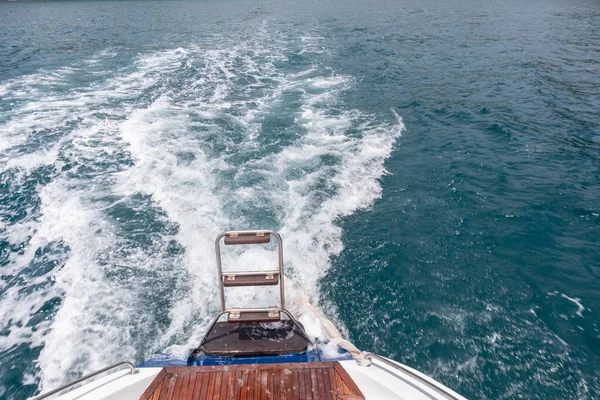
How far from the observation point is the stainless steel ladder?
4543mm

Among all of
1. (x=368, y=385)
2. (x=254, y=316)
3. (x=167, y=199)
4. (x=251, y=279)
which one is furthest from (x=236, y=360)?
(x=167, y=199)

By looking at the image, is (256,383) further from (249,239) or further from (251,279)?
(249,239)

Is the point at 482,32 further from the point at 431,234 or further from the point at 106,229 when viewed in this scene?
the point at 106,229

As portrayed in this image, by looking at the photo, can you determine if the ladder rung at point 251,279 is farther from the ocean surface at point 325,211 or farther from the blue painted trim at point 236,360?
the ocean surface at point 325,211

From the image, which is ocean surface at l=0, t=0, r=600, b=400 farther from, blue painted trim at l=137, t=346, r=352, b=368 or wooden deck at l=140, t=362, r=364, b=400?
wooden deck at l=140, t=362, r=364, b=400

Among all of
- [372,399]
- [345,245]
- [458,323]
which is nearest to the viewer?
[372,399]

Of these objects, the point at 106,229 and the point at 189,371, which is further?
the point at 106,229

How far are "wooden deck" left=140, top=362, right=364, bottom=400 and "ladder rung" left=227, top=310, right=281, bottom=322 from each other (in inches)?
28.8

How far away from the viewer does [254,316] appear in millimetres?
5344

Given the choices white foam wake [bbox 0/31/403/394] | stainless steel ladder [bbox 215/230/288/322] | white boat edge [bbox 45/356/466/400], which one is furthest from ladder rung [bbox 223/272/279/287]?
white foam wake [bbox 0/31/403/394]

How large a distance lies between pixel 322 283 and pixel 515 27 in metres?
43.9

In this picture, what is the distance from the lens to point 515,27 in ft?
121

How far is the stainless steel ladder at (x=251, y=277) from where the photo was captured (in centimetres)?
454

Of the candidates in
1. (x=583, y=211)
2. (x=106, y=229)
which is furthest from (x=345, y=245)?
(x=583, y=211)
